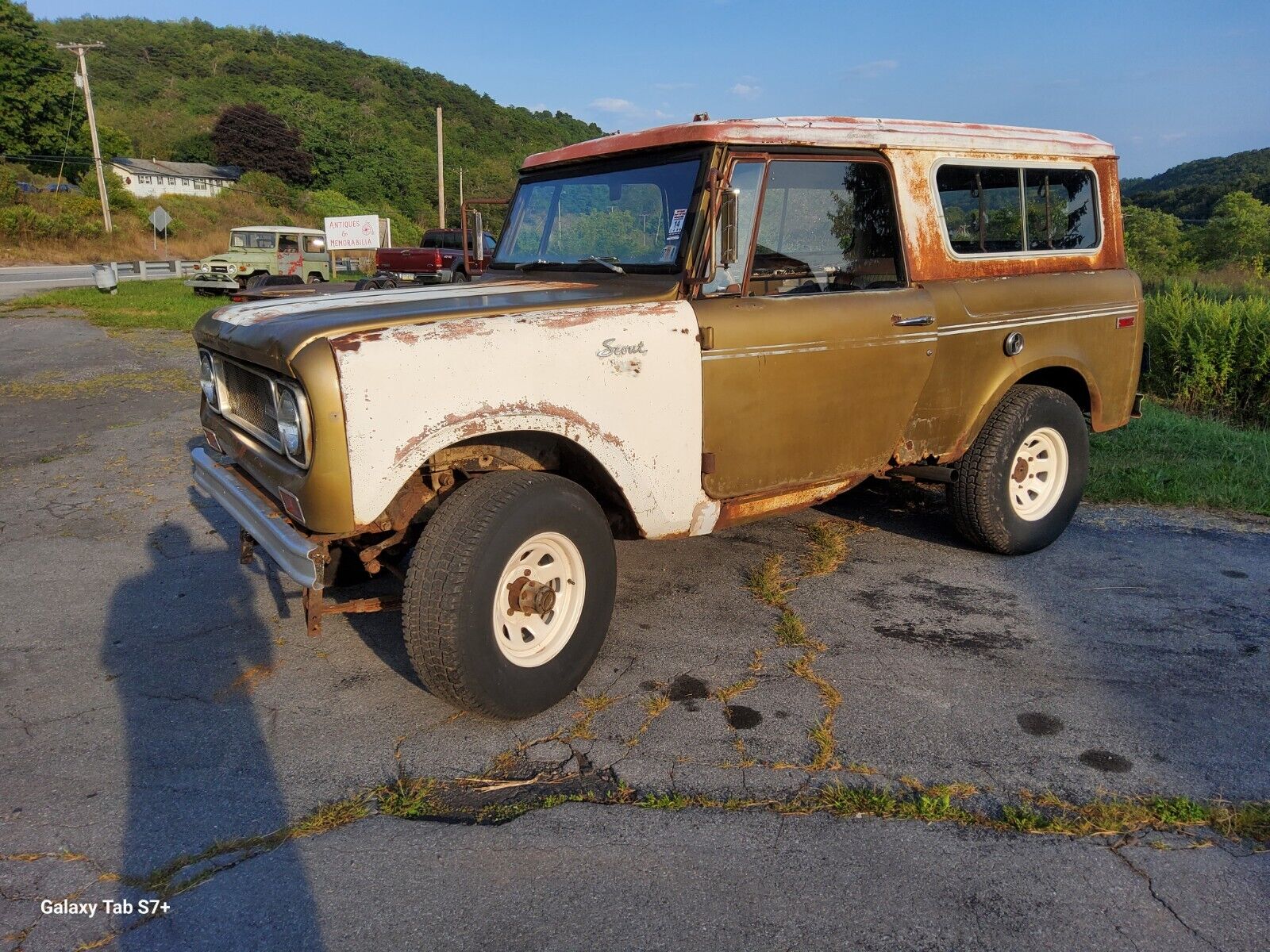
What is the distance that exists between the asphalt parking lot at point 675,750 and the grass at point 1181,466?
81 centimetres

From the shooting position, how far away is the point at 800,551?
5258mm

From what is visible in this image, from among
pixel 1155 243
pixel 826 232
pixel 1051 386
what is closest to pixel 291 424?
pixel 826 232

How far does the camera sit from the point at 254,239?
2231 centimetres

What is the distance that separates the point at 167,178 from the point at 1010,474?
64921 millimetres

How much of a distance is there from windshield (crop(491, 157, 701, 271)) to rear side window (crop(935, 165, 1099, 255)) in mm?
1541

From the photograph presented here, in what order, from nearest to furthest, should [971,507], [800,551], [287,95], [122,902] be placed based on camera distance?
[122,902], [971,507], [800,551], [287,95]

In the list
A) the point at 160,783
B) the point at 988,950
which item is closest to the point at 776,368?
the point at 988,950

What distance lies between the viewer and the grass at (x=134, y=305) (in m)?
17.1

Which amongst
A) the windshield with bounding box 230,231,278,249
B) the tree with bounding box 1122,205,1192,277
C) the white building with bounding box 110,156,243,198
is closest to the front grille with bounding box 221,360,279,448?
the tree with bounding box 1122,205,1192,277

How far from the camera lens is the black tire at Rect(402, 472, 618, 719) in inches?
121

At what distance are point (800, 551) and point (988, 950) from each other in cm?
308

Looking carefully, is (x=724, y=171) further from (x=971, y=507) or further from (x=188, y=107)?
(x=188, y=107)

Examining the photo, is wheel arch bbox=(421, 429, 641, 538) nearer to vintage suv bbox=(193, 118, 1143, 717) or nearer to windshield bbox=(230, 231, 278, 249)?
vintage suv bbox=(193, 118, 1143, 717)

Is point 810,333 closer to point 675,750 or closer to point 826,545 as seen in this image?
point 826,545
